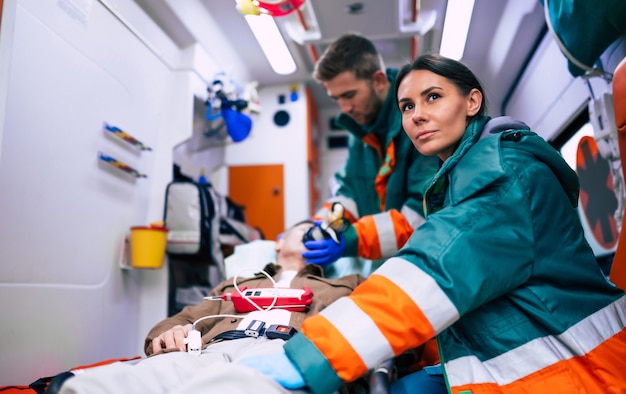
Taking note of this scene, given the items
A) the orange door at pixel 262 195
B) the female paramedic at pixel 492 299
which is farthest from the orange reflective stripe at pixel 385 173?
the orange door at pixel 262 195

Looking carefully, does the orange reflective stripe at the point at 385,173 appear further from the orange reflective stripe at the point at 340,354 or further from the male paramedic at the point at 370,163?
the orange reflective stripe at the point at 340,354

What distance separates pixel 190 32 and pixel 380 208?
1.97 metres

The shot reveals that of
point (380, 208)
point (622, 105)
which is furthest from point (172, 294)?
point (622, 105)

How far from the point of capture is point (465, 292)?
1.12 m

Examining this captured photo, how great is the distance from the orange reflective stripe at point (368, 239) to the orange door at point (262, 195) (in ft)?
8.43

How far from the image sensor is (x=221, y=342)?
1.67m

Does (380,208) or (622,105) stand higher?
(622,105)

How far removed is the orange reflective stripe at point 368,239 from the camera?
2.40m

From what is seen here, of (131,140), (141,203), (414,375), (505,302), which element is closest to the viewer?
(505,302)

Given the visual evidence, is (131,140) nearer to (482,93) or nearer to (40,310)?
(40,310)

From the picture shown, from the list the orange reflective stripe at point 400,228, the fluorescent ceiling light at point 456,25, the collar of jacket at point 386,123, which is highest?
the fluorescent ceiling light at point 456,25

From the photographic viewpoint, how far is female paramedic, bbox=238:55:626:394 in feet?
3.56

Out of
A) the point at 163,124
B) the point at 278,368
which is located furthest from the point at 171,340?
the point at 163,124

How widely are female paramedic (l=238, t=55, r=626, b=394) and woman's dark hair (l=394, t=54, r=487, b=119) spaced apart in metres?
0.19
